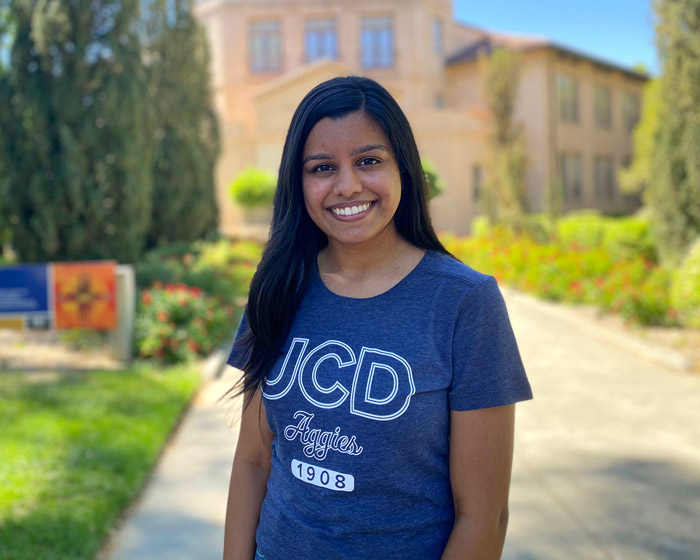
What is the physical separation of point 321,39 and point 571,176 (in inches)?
523

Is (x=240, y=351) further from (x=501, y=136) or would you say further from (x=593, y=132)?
(x=593, y=132)

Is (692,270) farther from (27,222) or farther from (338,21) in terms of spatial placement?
(338,21)

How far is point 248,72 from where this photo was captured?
33938 mm

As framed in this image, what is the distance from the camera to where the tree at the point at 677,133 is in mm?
10547

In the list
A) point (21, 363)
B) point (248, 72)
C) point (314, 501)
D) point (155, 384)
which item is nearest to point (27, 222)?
point (21, 363)

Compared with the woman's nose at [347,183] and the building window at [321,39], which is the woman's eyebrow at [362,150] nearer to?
the woman's nose at [347,183]

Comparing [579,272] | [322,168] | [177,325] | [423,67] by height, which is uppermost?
[423,67]

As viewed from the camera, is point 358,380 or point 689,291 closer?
point 358,380

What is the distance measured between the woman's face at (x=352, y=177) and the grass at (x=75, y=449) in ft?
9.02

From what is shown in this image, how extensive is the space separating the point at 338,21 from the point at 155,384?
30268mm

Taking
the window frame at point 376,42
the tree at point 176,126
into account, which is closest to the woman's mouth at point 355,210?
the tree at point 176,126

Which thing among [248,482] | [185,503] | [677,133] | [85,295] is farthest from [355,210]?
[677,133]

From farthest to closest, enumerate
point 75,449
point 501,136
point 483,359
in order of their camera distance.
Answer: point 501,136 < point 75,449 < point 483,359

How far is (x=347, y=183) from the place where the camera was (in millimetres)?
1774
